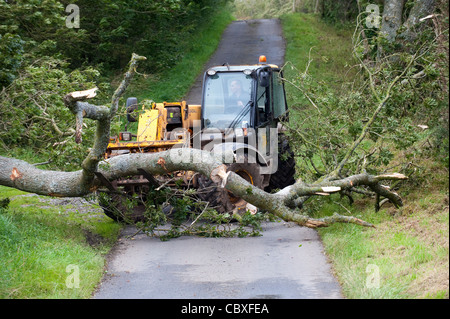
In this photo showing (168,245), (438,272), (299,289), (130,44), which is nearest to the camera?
(438,272)

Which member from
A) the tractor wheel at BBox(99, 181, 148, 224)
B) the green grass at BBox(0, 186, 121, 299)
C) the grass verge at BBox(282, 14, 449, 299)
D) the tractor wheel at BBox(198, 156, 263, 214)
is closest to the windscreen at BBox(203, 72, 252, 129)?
the tractor wheel at BBox(198, 156, 263, 214)

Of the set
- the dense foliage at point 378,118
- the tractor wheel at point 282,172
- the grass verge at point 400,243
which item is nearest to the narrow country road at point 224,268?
the grass verge at point 400,243

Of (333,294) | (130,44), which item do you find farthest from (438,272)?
(130,44)

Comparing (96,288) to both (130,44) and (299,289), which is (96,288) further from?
(130,44)

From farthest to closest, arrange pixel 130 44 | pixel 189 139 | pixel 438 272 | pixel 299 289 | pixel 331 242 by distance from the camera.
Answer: pixel 130 44, pixel 189 139, pixel 331 242, pixel 299 289, pixel 438 272

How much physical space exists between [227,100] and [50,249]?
4461 millimetres

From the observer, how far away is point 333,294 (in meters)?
6.43

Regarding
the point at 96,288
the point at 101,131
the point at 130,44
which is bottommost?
the point at 130,44

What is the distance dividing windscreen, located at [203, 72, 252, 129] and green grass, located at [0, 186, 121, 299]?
2709 mm

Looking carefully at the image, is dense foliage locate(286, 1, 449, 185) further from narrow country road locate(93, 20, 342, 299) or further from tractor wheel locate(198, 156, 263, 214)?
narrow country road locate(93, 20, 342, 299)

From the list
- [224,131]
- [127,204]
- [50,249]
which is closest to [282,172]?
[224,131]

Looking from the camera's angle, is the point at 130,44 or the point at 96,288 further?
the point at 130,44

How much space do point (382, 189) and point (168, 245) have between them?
11.5ft

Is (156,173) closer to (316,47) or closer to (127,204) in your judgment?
(127,204)
